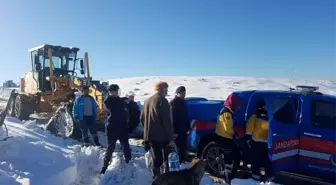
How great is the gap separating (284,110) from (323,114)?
0.66 m

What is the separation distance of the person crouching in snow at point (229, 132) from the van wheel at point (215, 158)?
0.35ft

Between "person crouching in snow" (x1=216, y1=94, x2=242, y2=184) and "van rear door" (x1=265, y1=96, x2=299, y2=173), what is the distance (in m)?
0.64

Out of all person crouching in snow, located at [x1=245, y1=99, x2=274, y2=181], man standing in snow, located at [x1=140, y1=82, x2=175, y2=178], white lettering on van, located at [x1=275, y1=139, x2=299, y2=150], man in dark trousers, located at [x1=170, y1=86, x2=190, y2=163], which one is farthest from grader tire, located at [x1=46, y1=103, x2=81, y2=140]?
white lettering on van, located at [x1=275, y1=139, x2=299, y2=150]

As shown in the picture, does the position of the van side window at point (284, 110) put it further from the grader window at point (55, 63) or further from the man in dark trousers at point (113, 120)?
the grader window at point (55, 63)

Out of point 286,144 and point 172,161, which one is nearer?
point 172,161

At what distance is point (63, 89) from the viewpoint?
12.9 m

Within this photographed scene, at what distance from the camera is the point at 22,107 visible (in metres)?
13.8

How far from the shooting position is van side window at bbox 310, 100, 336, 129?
574 cm

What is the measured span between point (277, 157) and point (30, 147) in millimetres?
4859

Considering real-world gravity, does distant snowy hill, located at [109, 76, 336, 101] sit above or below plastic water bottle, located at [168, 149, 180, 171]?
below

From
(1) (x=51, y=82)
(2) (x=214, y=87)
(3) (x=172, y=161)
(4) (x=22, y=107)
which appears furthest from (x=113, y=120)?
(2) (x=214, y=87)

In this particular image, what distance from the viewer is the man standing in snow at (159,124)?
16.4 feet

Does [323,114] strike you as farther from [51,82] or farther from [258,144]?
[51,82]

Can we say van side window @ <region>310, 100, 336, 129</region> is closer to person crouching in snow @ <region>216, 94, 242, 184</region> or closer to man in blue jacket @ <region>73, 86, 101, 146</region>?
person crouching in snow @ <region>216, 94, 242, 184</region>
